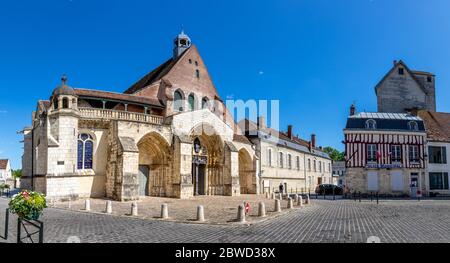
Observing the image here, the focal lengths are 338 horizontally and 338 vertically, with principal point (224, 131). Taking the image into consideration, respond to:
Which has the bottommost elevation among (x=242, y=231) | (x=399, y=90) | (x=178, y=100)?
(x=242, y=231)

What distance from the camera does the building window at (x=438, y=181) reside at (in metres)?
28.2

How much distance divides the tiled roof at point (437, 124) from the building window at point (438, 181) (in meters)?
2.98

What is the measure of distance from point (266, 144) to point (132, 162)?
17.6 m

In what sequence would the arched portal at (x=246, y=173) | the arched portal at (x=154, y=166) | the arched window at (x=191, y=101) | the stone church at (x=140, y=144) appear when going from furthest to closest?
the arched portal at (x=246, y=173), the arched window at (x=191, y=101), the arched portal at (x=154, y=166), the stone church at (x=140, y=144)

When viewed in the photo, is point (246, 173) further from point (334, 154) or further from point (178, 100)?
point (334, 154)

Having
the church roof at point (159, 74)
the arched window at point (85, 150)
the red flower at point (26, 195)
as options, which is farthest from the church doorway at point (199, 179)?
the red flower at point (26, 195)

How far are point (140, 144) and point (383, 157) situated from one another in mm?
19505

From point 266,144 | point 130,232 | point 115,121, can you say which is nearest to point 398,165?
point 266,144

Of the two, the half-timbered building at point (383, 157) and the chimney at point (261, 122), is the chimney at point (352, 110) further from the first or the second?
the chimney at point (261, 122)

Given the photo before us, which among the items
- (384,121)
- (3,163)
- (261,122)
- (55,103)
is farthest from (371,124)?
(3,163)

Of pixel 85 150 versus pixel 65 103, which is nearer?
pixel 65 103

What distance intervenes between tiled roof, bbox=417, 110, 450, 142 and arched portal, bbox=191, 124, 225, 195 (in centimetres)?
1816

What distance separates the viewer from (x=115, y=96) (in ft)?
77.5
